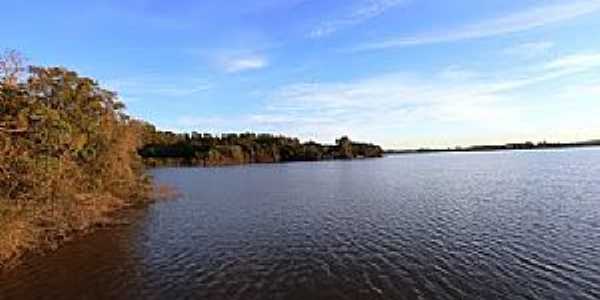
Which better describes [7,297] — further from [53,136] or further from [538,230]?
[538,230]

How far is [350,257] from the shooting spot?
23.4 metres

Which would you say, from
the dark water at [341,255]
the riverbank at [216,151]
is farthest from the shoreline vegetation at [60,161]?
the riverbank at [216,151]

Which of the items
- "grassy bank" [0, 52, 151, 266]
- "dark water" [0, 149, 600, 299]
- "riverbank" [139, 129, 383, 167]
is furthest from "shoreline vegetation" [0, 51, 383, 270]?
"riverbank" [139, 129, 383, 167]

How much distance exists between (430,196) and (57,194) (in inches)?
1275

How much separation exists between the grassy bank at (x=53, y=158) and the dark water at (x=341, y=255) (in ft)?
6.76

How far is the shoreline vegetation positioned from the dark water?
7.19 ft

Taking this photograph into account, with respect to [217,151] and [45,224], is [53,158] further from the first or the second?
[217,151]

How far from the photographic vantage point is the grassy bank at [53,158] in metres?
24.4

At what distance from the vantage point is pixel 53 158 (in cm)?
2714

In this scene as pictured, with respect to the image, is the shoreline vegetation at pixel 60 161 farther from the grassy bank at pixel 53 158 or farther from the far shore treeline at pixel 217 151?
the far shore treeline at pixel 217 151

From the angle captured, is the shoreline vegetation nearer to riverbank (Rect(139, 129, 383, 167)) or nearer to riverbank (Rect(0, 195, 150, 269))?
riverbank (Rect(0, 195, 150, 269))

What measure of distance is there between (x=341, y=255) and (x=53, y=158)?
16.6m

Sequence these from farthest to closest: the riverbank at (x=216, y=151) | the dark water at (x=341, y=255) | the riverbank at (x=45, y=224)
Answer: the riverbank at (x=216, y=151) → the riverbank at (x=45, y=224) → the dark water at (x=341, y=255)

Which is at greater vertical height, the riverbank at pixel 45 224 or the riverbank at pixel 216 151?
the riverbank at pixel 216 151
